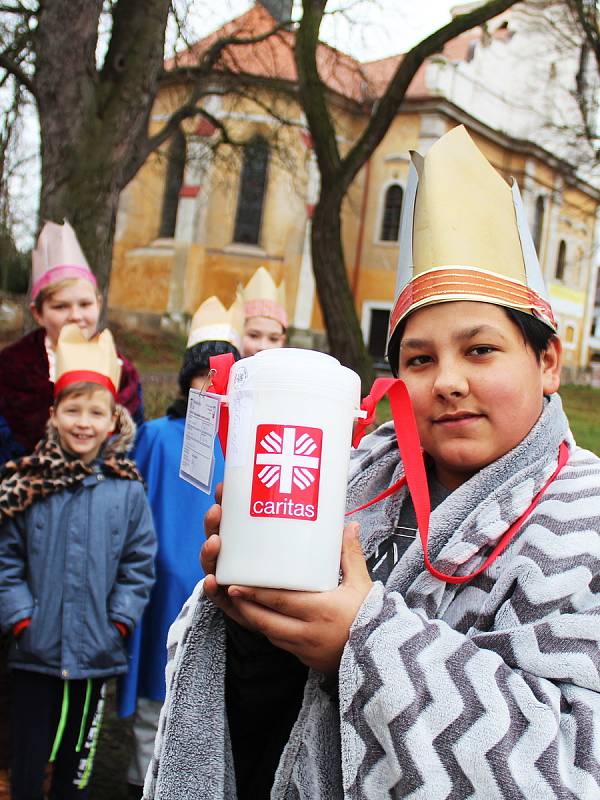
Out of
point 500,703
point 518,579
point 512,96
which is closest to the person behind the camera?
point 500,703

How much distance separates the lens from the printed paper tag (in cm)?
129

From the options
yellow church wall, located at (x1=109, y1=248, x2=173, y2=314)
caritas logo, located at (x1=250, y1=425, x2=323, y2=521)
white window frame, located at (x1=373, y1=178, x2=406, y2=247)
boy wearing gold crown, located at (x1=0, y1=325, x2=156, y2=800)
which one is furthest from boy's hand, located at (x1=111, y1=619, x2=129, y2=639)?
white window frame, located at (x1=373, y1=178, x2=406, y2=247)

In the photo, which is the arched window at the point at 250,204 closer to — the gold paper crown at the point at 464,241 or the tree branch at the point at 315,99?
the tree branch at the point at 315,99

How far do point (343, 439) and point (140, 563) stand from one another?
2323 millimetres

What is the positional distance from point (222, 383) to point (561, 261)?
3145 centimetres

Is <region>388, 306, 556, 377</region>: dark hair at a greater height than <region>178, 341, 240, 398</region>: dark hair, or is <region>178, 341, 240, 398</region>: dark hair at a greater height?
<region>388, 306, 556, 377</region>: dark hair

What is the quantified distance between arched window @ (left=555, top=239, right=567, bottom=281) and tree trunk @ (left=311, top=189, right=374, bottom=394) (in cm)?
2343

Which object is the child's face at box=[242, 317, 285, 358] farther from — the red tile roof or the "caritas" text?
the red tile roof

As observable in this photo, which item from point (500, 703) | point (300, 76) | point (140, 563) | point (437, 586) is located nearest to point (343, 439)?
point (437, 586)

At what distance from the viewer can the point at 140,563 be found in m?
3.31

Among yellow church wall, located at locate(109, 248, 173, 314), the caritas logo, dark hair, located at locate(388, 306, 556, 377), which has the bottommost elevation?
the caritas logo

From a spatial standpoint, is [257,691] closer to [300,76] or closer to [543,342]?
[543,342]

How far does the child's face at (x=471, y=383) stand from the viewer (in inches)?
51.5

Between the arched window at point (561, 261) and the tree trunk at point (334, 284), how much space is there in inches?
922
